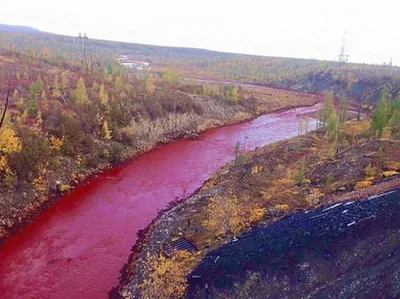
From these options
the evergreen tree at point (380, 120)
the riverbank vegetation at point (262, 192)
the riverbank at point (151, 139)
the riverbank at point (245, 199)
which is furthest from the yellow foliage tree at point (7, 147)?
the evergreen tree at point (380, 120)

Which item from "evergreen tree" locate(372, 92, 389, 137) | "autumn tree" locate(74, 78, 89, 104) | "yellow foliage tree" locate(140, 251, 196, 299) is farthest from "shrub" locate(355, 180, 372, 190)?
"autumn tree" locate(74, 78, 89, 104)

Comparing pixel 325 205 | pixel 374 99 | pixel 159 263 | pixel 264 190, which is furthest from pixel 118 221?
pixel 374 99

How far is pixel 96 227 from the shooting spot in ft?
101

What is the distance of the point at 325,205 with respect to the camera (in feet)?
82.0

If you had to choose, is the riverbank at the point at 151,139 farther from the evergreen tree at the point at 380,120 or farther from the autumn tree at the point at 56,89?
the evergreen tree at the point at 380,120

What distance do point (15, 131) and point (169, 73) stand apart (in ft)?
174

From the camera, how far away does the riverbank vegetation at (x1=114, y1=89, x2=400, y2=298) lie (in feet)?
80.8

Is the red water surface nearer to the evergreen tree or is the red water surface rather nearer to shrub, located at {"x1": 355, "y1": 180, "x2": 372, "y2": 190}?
shrub, located at {"x1": 355, "y1": 180, "x2": 372, "y2": 190}

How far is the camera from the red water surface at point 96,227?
23.7 meters

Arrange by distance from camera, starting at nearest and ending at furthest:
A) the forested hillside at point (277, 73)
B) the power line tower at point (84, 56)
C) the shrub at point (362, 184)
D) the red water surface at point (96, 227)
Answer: the red water surface at point (96, 227) < the shrub at point (362, 184) < the power line tower at point (84, 56) < the forested hillside at point (277, 73)

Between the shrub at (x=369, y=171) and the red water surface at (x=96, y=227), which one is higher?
the shrub at (x=369, y=171)

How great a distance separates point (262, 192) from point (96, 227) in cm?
1283

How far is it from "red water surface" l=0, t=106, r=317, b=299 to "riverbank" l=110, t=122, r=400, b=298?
5.33 ft

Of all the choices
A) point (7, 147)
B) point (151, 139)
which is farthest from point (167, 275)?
point (151, 139)
